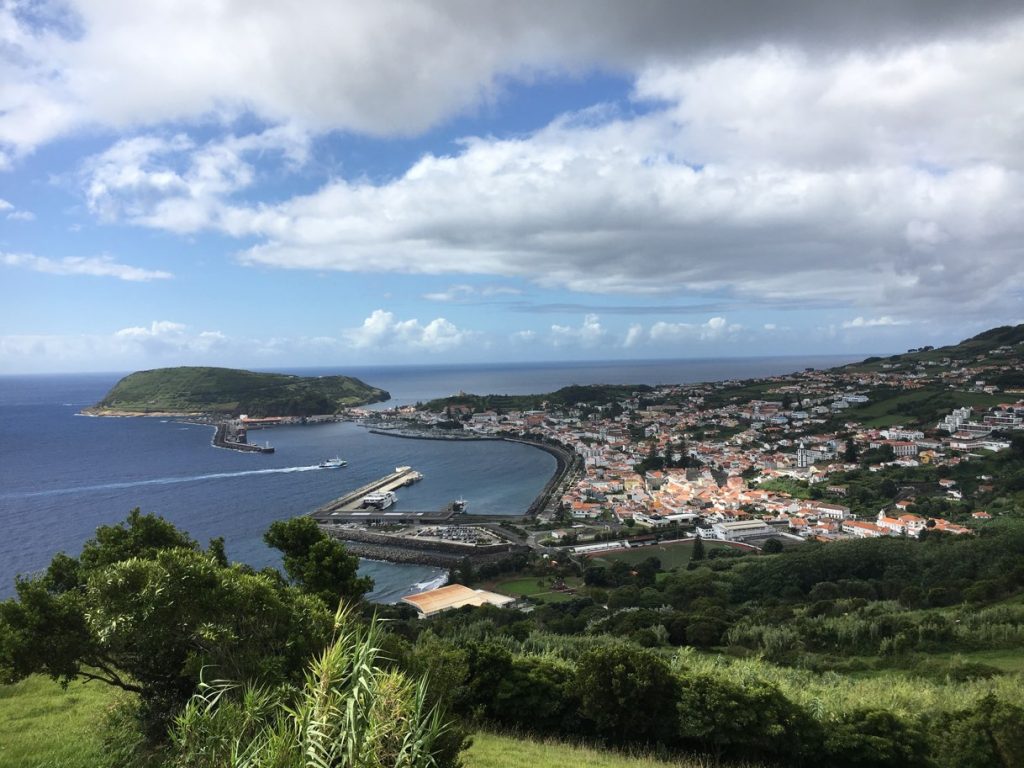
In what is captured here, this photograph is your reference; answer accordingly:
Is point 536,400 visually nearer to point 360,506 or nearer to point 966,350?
point 360,506

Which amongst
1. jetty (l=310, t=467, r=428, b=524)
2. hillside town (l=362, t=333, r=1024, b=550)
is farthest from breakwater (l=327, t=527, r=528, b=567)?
hillside town (l=362, t=333, r=1024, b=550)

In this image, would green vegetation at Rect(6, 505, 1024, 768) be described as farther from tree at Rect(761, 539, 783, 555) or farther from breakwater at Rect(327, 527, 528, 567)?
breakwater at Rect(327, 527, 528, 567)

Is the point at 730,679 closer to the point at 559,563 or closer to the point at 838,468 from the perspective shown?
the point at 559,563

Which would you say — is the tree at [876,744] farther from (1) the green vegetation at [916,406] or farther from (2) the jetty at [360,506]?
(1) the green vegetation at [916,406]

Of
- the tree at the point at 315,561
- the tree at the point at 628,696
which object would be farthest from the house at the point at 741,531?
the tree at the point at 315,561

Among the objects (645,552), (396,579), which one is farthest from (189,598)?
(645,552)

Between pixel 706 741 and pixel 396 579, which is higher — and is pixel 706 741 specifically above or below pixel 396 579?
above
